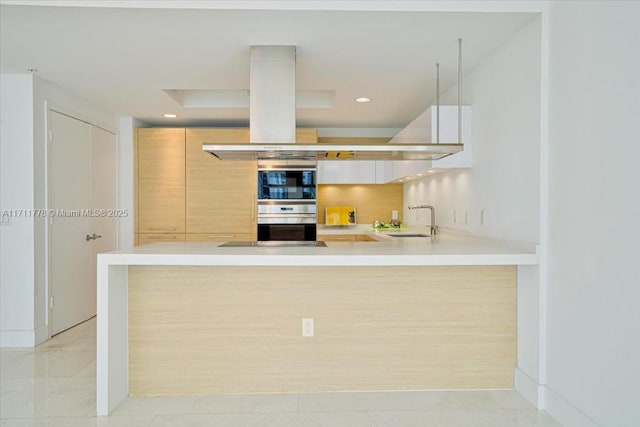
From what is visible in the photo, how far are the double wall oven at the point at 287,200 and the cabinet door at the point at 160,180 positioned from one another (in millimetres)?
1000

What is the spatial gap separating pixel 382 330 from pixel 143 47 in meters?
2.48

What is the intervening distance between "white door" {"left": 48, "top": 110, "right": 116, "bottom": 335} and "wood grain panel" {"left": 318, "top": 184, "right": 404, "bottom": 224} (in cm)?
264

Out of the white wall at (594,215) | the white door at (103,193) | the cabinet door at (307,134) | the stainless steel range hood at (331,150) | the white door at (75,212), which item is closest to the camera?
the white wall at (594,215)

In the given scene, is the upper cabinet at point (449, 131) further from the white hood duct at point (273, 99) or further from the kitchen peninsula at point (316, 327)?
the white hood duct at point (273, 99)

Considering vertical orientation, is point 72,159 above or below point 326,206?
above

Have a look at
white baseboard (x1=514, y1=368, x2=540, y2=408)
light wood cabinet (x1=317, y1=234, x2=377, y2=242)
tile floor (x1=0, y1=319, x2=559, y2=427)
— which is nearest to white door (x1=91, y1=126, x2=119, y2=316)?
tile floor (x1=0, y1=319, x2=559, y2=427)

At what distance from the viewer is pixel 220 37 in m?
2.95

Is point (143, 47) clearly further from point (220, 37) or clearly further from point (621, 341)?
point (621, 341)

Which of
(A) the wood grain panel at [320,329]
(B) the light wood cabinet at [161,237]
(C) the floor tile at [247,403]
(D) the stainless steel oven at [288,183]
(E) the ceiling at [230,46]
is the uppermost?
(E) the ceiling at [230,46]

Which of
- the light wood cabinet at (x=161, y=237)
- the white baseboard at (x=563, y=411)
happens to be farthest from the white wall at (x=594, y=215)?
the light wood cabinet at (x=161, y=237)

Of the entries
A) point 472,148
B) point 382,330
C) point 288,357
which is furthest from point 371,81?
point 288,357

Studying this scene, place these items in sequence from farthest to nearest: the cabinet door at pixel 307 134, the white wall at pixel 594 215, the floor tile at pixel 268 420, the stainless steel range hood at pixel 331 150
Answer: the cabinet door at pixel 307 134 < the stainless steel range hood at pixel 331 150 < the floor tile at pixel 268 420 < the white wall at pixel 594 215

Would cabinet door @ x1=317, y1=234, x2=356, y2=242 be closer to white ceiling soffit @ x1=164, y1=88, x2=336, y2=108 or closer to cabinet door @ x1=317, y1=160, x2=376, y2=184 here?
cabinet door @ x1=317, y1=160, x2=376, y2=184

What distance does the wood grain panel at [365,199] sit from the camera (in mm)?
6090
